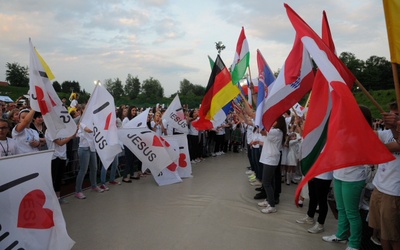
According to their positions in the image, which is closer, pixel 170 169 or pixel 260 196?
pixel 260 196

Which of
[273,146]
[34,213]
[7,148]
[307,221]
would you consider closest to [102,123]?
[7,148]

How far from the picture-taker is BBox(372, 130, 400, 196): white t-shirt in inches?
119

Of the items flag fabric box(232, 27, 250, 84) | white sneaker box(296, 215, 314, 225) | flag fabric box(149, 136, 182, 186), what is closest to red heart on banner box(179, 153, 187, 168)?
flag fabric box(149, 136, 182, 186)

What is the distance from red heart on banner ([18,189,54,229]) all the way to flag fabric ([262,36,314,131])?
287 cm

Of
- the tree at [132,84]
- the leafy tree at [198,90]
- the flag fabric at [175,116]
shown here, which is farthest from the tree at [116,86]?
the flag fabric at [175,116]

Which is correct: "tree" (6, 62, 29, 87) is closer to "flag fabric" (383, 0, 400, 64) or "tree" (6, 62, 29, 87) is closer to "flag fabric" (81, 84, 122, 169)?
"flag fabric" (81, 84, 122, 169)

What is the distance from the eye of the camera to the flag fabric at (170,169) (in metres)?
7.76

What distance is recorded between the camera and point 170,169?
8.05m

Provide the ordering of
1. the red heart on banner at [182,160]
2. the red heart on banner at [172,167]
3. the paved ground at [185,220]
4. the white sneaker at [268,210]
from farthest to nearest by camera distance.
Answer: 1. the red heart on banner at [182,160]
2. the red heart on banner at [172,167]
3. the white sneaker at [268,210]
4. the paved ground at [185,220]

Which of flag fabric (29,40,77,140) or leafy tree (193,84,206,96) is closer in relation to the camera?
flag fabric (29,40,77,140)

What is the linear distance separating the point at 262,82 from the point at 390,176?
257 centimetres

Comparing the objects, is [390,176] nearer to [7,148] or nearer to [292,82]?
[292,82]

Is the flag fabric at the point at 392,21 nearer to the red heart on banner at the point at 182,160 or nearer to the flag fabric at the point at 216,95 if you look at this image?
the flag fabric at the point at 216,95

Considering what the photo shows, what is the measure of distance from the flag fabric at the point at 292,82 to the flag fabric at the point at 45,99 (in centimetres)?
336
